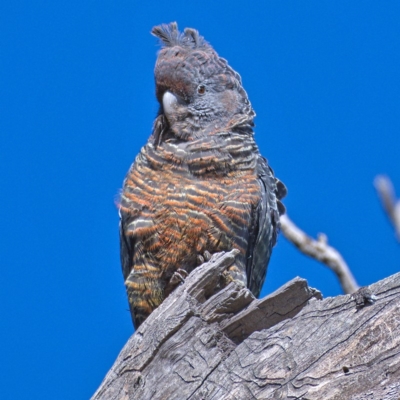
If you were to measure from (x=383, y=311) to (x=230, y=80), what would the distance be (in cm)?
→ 269

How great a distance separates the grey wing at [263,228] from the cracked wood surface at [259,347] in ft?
3.16

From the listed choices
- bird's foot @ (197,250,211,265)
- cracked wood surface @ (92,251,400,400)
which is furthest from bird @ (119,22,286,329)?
cracked wood surface @ (92,251,400,400)

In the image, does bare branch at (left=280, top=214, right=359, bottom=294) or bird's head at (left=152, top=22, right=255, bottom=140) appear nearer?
Result: bird's head at (left=152, top=22, right=255, bottom=140)

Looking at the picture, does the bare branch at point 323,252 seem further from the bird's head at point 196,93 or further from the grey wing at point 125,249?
the grey wing at point 125,249

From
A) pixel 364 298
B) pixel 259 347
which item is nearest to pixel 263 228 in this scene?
pixel 259 347

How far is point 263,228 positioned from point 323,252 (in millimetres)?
1453

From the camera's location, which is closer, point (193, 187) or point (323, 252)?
point (193, 187)

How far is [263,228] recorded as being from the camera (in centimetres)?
489

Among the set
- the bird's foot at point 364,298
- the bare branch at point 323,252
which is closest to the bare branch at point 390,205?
the bare branch at point 323,252

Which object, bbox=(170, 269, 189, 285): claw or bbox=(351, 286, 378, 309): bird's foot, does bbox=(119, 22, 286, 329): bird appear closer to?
bbox=(170, 269, 189, 285): claw

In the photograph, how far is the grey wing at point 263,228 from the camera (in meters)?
4.86

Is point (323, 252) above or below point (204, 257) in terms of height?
above

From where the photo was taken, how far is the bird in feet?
15.2

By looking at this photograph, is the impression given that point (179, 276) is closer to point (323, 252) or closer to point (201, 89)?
point (201, 89)
